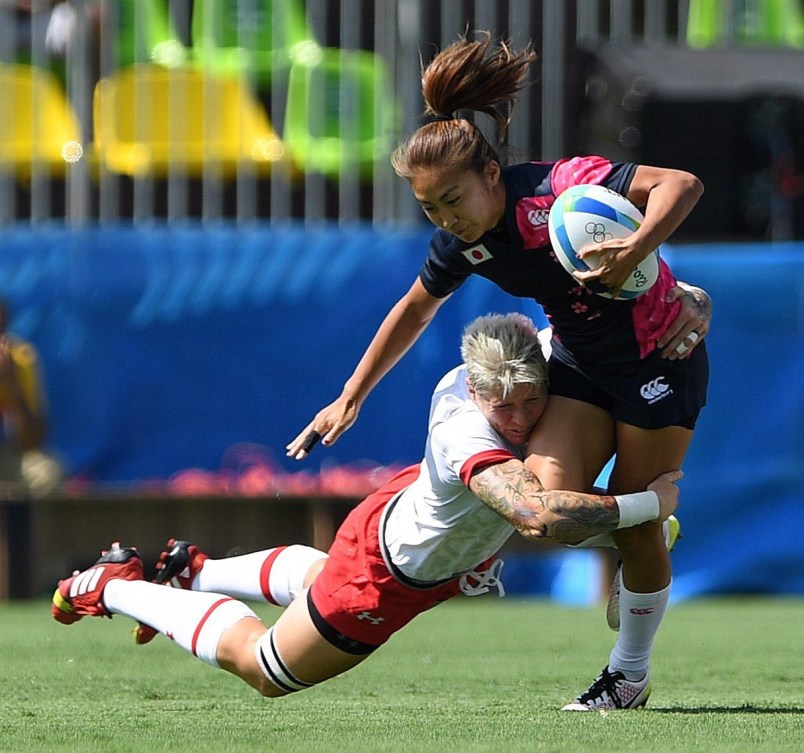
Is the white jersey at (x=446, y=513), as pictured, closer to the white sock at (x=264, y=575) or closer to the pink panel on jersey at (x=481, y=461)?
the pink panel on jersey at (x=481, y=461)

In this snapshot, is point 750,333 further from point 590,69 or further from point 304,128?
point 304,128

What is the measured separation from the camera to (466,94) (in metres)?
4.85

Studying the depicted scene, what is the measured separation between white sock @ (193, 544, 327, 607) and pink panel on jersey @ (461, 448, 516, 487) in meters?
0.97

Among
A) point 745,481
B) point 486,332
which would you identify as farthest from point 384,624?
point 745,481

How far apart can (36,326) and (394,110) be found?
2.30 metres

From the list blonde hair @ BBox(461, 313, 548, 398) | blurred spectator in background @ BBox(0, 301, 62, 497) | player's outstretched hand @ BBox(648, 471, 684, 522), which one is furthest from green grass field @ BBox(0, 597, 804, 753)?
blurred spectator in background @ BBox(0, 301, 62, 497)

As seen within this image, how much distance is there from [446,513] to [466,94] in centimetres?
117

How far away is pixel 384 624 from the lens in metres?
4.75

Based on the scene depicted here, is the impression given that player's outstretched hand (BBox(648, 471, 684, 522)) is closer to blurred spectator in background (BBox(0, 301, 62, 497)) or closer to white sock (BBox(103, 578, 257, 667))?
white sock (BBox(103, 578, 257, 667))

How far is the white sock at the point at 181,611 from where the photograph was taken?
488 cm

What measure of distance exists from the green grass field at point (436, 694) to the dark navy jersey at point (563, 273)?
1.02m

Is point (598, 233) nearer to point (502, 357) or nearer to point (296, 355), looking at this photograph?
point (502, 357)

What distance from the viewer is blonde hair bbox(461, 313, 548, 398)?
456cm

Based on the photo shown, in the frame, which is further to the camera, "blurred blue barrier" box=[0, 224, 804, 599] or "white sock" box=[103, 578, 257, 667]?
"blurred blue barrier" box=[0, 224, 804, 599]
